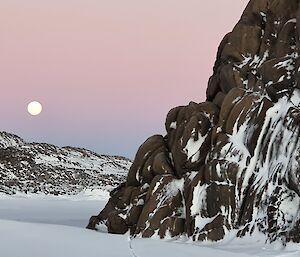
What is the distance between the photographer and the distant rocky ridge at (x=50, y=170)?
5019 cm

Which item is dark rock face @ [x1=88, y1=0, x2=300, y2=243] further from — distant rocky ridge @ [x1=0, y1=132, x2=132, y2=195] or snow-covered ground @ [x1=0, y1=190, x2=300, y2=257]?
distant rocky ridge @ [x1=0, y1=132, x2=132, y2=195]

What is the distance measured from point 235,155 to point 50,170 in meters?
51.0

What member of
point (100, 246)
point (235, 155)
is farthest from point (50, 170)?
point (100, 246)

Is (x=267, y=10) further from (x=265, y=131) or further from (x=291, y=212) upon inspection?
(x=291, y=212)

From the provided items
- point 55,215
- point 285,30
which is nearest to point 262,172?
point 285,30

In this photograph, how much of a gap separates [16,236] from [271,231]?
750 centimetres

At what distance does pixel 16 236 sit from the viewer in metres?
14.7

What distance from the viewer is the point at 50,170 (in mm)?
64312

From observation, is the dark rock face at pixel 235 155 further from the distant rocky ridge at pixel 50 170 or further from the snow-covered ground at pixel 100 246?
the distant rocky ridge at pixel 50 170

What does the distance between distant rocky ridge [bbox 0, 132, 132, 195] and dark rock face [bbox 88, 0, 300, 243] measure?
27724 mm

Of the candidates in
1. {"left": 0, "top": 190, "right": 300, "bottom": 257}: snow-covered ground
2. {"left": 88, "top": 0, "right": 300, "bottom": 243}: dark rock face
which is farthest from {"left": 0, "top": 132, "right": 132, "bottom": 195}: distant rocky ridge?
{"left": 0, "top": 190, "right": 300, "bottom": 257}: snow-covered ground

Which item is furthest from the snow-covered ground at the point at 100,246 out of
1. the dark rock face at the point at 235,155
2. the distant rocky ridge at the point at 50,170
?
the distant rocky ridge at the point at 50,170

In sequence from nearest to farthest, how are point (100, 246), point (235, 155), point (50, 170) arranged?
point (100, 246)
point (235, 155)
point (50, 170)

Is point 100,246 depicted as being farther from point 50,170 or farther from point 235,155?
point 50,170
